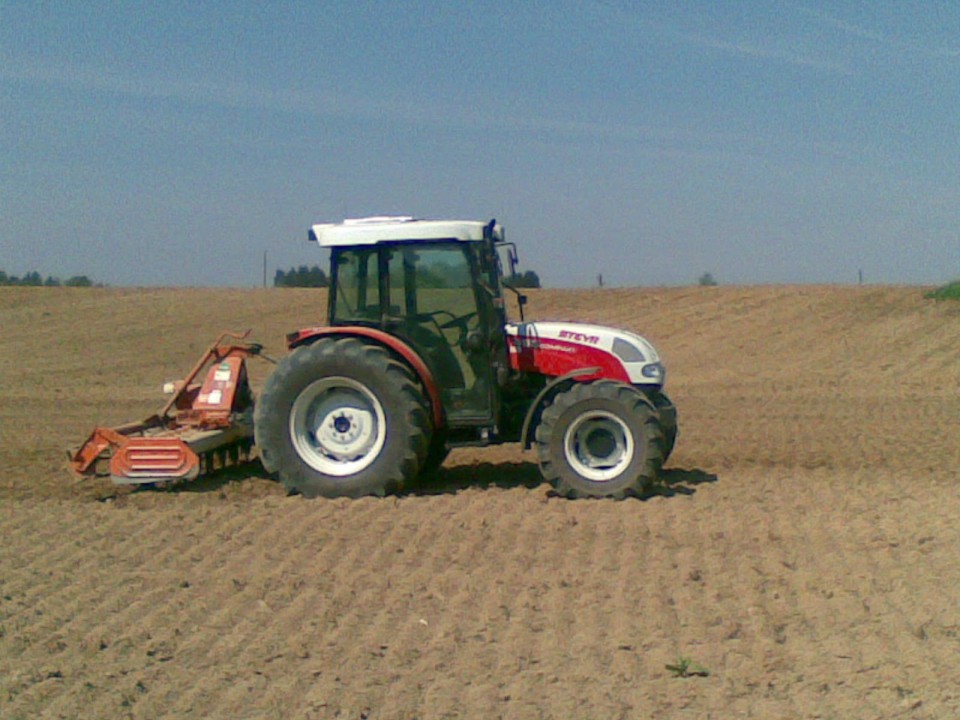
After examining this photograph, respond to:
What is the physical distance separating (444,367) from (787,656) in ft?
13.5

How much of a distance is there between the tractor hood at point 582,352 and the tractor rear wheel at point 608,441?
310 millimetres

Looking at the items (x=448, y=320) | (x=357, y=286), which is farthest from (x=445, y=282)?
(x=357, y=286)

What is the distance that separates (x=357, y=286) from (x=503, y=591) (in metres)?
3.40

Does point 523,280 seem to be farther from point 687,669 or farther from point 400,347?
point 687,669

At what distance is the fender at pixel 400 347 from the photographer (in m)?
8.24

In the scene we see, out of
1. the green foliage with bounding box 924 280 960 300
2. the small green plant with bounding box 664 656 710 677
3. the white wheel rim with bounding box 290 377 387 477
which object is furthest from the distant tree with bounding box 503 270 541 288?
the green foliage with bounding box 924 280 960 300

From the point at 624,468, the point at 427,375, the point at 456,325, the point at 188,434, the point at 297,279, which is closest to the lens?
the point at 624,468

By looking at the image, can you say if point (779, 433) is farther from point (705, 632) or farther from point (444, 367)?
point (705, 632)

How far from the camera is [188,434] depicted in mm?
8820

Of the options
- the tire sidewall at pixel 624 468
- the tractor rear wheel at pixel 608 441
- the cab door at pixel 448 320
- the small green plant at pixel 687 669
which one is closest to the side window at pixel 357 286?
the cab door at pixel 448 320

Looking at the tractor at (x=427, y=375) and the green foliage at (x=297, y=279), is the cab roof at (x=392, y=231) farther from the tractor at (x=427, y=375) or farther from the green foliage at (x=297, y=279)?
the green foliage at (x=297, y=279)

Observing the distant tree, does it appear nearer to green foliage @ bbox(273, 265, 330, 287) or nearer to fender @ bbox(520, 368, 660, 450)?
fender @ bbox(520, 368, 660, 450)

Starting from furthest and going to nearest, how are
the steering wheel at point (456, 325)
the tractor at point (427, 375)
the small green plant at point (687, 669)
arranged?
the steering wheel at point (456, 325), the tractor at point (427, 375), the small green plant at point (687, 669)

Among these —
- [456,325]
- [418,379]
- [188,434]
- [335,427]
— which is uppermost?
[456,325]
